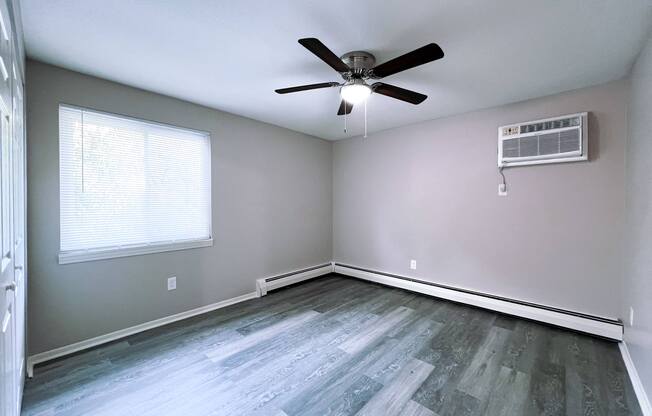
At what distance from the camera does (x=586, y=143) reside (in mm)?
2434

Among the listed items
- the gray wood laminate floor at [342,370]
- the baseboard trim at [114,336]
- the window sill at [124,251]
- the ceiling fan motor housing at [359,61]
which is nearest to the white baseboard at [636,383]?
the gray wood laminate floor at [342,370]

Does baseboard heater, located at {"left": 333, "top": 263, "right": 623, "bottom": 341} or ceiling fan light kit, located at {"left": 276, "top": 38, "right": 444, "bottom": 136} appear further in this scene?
baseboard heater, located at {"left": 333, "top": 263, "right": 623, "bottom": 341}

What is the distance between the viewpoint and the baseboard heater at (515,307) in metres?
2.39

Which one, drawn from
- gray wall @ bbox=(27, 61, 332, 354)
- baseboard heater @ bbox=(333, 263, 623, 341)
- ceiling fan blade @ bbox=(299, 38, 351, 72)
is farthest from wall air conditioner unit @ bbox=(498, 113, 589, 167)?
gray wall @ bbox=(27, 61, 332, 354)

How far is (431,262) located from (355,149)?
2086 mm

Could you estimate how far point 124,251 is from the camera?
2467 mm

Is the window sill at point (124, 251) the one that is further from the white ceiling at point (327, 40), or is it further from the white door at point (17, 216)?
the white ceiling at point (327, 40)

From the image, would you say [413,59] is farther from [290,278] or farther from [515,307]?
[290,278]

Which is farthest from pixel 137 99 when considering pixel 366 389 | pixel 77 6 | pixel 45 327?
pixel 366 389

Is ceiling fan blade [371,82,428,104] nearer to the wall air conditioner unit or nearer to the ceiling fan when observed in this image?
the ceiling fan

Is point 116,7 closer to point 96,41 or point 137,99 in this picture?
point 96,41

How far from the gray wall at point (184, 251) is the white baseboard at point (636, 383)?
343 centimetres

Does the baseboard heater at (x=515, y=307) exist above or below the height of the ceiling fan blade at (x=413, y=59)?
below

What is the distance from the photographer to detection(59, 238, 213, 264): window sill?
7.20 feet
